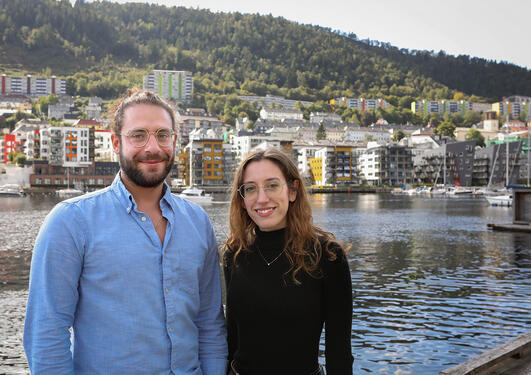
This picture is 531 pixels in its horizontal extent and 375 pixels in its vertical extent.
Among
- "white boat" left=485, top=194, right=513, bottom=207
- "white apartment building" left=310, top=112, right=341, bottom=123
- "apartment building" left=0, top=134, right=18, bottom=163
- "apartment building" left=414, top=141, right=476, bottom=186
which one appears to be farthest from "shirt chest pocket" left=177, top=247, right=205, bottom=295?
"white apartment building" left=310, top=112, right=341, bottom=123

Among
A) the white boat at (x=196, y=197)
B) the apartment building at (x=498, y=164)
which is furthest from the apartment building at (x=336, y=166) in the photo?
the white boat at (x=196, y=197)

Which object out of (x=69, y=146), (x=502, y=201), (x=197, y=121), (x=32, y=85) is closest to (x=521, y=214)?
(x=502, y=201)

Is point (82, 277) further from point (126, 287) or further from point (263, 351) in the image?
point (263, 351)

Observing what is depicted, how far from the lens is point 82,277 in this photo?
2.19 meters

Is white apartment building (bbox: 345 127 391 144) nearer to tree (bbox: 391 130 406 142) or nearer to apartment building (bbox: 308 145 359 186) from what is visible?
tree (bbox: 391 130 406 142)

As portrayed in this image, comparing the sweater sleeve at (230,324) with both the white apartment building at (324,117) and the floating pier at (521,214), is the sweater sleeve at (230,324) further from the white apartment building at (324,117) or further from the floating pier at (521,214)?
the white apartment building at (324,117)

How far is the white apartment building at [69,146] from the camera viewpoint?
301ft

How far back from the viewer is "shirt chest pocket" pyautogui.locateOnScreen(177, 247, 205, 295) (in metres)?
2.36

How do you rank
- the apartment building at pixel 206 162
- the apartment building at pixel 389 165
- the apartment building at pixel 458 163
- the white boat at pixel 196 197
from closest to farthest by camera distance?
the white boat at pixel 196 197 < the apartment building at pixel 206 162 < the apartment building at pixel 458 163 < the apartment building at pixel 389 165

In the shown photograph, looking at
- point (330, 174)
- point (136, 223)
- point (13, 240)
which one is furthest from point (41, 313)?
point (330, 174)

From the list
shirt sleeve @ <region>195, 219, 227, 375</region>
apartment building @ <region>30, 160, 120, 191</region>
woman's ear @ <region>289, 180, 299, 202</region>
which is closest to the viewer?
shirt sleeve @ <region>195, 219, 227, 375</region>

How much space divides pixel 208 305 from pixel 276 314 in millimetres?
357

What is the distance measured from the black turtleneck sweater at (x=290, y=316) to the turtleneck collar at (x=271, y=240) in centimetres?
8

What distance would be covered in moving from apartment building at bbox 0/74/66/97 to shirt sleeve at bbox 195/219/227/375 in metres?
213
